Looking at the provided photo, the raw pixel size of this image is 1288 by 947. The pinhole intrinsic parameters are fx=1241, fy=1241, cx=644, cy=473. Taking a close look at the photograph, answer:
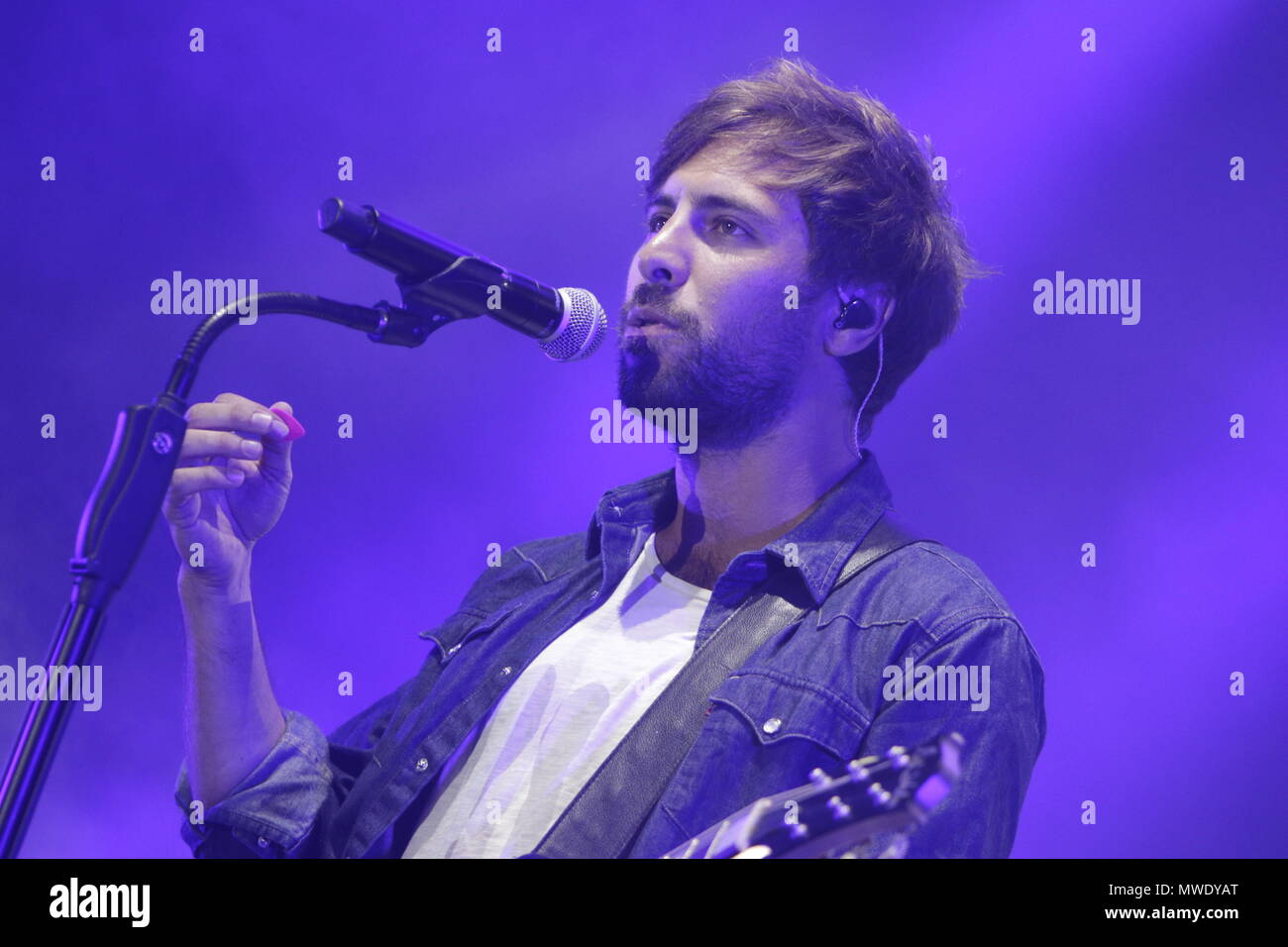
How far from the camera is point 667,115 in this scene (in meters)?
2.59

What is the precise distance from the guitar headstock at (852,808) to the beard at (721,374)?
82 centimetres

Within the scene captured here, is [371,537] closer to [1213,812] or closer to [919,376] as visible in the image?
[919,376]

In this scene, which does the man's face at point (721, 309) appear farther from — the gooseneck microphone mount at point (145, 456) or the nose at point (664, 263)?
the gooseneck microphone mount at point (145, 456)

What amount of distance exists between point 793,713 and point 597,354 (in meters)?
1.02

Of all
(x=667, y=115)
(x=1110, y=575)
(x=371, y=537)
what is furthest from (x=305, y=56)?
(x=1110, y=575)

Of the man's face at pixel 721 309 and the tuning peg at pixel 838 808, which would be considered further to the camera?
the man's face at pixel 721 309

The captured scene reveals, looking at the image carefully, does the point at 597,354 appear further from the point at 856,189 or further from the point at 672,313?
the point at 856,189

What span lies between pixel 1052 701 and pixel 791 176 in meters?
1.05

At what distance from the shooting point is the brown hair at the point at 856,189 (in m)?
2.15

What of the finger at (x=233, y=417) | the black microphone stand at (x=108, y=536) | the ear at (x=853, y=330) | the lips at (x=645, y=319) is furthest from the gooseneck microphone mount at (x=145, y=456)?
the ear at (x=853, y=330)

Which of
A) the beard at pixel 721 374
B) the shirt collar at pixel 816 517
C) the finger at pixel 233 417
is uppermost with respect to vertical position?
the beard at pixel 721 374

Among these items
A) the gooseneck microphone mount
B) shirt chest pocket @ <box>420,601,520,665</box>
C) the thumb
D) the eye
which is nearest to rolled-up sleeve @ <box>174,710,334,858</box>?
shirt chest pocket @ <box>420,601,520,665</box>

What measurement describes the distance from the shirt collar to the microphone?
0.51 meters

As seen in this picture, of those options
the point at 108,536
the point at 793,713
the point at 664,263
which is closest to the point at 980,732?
the point at 793,713
